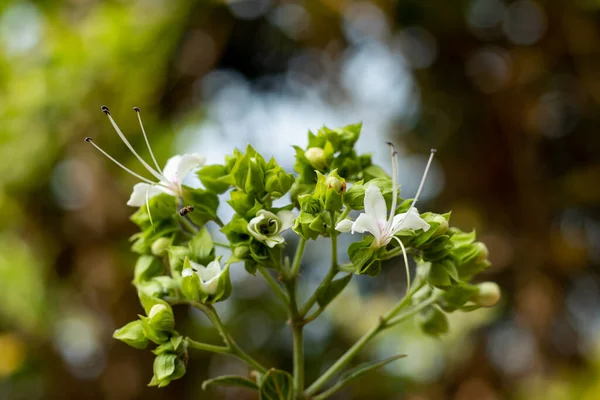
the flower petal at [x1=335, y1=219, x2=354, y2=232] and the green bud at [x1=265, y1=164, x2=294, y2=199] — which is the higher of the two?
the green bud at [x1=265, y1=164, x2=294, y2=199]

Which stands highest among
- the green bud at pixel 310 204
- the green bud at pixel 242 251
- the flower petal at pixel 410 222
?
the green bud at pixel 310 204

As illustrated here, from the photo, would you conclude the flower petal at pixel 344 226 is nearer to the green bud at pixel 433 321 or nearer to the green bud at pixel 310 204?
the green bud at pixel 310 204

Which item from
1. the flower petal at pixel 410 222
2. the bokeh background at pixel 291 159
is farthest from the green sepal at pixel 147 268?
the bokeh background at pixel 291 159

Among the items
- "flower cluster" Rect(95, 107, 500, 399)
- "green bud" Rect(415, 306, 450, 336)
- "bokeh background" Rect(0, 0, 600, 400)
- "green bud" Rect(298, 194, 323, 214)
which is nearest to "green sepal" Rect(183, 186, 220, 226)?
"flower cluster" Rect(95, 107, 500, 399)

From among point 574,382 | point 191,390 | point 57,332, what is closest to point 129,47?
point 57,332

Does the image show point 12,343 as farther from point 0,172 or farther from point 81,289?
point 0,172

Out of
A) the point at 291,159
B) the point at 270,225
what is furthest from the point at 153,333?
the point at 291,159

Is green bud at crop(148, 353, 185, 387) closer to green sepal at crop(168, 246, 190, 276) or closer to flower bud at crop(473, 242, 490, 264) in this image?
green sepal at crop(168, 246, 190, 276)
